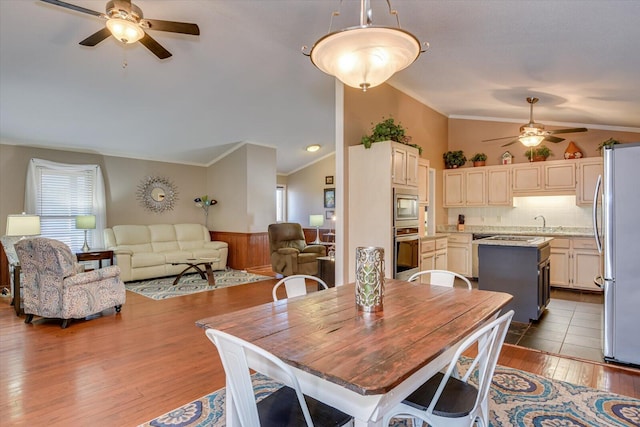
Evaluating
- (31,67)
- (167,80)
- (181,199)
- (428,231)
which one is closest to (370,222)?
(428,231)

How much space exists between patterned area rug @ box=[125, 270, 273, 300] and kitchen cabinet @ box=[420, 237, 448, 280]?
10.1 ft

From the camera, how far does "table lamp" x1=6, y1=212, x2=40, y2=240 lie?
4.55 metres

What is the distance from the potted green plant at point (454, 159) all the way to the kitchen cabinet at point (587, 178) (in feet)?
5.88

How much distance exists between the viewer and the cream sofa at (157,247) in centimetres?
619

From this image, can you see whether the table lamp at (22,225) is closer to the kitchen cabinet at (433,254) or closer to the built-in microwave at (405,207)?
the built-in microwave at (405,207)

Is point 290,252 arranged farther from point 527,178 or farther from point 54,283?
point 527,178

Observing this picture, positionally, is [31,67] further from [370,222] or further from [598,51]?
[598,51]

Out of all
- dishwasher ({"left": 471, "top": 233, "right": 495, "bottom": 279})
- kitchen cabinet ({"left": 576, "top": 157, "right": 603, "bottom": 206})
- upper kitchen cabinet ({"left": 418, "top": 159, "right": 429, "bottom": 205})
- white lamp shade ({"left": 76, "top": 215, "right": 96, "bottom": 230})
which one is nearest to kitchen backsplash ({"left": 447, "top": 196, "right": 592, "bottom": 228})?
kitchen cabinet ({"left": 576, "top": 157, "right": 603, "bottom": 206})

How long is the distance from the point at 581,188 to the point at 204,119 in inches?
245

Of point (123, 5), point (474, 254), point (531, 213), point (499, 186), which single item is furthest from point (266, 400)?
point (531, 213)

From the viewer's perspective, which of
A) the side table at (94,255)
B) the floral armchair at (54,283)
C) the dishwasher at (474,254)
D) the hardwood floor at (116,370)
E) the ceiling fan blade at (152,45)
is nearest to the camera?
the hardwood floor at (116,370)

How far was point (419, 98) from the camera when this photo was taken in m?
5.75

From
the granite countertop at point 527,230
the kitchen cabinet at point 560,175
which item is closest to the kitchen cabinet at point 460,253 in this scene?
the granite countertop at point 527,230

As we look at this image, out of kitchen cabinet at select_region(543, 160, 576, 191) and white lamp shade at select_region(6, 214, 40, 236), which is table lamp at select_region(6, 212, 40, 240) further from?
kitchen cabinet at select_region(543, 160, 576, 191)
